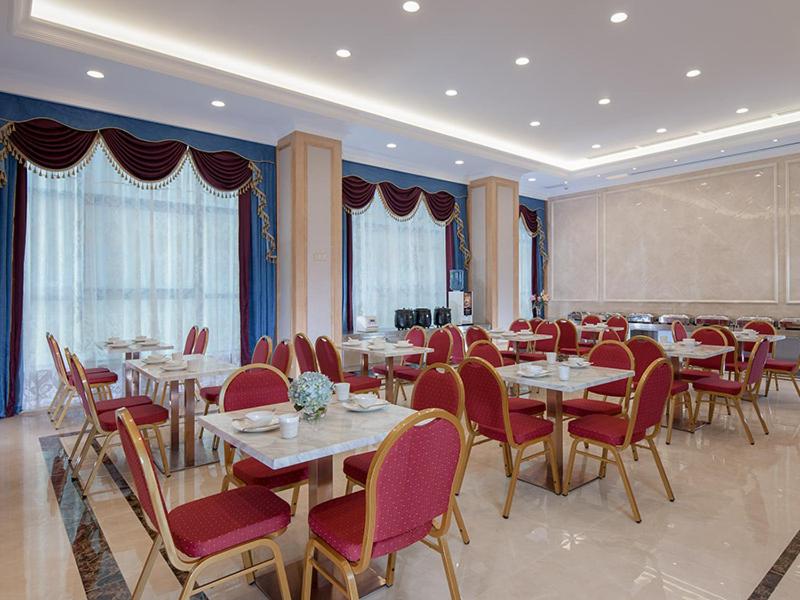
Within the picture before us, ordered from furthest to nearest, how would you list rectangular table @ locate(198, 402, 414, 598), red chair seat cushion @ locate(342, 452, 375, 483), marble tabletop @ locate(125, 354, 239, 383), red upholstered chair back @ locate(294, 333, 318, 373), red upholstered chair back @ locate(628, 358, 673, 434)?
red upholstered chair back @ locate(294, 333, 318, 373) → marble tabletop @ locate(125, 354, 239, 383) → red upholstered chair back @ locate(628, 358, 673, 434) → red chair seat cushion @ locate(342, 452, 375, 483) → rectangular table @ locate(198, 402, 414, 598)

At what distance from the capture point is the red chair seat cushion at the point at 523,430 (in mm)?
2846

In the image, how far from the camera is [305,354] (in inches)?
180

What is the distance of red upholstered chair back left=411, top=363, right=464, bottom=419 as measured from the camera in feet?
7.84

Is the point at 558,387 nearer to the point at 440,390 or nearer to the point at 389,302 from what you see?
the point at 440,390

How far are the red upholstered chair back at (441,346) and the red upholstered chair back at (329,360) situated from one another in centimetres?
123

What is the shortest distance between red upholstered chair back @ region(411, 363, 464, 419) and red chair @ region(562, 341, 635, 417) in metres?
1.36

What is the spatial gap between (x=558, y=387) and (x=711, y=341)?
346cm

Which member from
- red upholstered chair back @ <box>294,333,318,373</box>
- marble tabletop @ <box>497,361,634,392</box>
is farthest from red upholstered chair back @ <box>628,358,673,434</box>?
red upholstered chair back @ <box>294,333,318,373</box>

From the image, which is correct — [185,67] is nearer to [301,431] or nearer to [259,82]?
[259,82]

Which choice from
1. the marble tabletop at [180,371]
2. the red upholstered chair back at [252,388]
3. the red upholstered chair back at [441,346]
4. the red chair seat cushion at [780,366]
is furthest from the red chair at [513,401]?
the red chair seat cushion at [780,366]

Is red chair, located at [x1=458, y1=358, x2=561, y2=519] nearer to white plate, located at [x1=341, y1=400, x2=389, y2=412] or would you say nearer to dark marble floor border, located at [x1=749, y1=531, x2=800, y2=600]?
white plate, located at [x1=341, y1=400, x2=389, y2=412]

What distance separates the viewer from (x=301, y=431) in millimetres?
1991

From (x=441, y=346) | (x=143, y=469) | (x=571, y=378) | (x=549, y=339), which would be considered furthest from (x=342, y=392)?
A: (x=549, y=339)

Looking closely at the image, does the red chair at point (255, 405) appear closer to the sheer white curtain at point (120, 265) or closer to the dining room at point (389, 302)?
the dining room at point (389, 302)
